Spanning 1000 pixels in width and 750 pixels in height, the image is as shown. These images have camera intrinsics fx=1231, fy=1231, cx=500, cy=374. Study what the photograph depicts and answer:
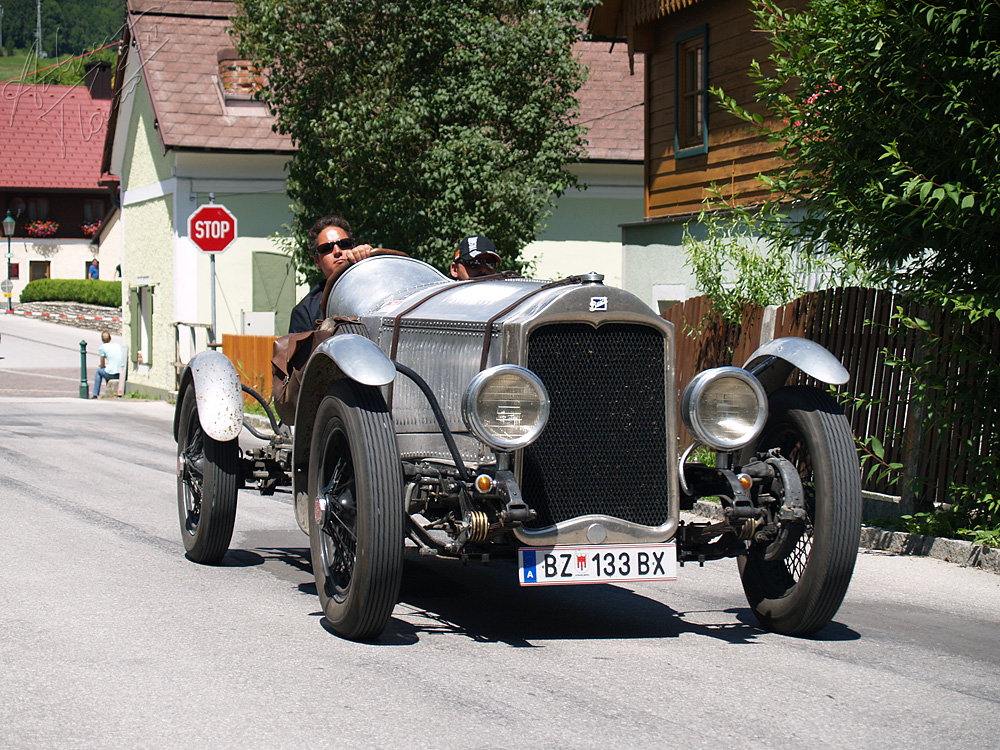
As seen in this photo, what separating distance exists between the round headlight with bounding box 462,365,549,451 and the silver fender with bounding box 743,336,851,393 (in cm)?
117

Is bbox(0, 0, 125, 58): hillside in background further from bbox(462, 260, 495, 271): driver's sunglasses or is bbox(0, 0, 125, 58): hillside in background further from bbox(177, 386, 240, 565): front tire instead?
bbox(462, 260, 495, 271): driver's sunglasses

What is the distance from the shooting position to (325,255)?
747cm

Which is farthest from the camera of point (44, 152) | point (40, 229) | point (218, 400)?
point (40, 229)

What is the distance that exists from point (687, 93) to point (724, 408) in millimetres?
11685

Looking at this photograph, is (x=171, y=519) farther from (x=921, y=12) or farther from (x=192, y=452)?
(x=921, y=12)

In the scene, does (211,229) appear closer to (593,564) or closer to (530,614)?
(530,614)

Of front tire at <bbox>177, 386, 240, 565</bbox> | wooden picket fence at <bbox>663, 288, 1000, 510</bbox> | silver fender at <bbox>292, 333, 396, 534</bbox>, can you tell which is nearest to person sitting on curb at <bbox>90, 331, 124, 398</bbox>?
wooden picket fence at <bbox>663, 288, 1000, 510</bbox>

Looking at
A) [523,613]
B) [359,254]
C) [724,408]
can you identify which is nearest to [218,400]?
[359,254]

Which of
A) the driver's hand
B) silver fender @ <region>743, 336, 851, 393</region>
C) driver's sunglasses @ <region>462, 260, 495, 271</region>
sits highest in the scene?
the driver's hand

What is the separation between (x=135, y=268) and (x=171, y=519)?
819 inches

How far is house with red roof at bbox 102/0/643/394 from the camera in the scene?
24.3m

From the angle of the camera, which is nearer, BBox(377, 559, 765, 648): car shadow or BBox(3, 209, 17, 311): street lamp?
BBox(377, 559, 765, 648): car shadow

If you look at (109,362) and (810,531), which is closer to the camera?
(810,531)

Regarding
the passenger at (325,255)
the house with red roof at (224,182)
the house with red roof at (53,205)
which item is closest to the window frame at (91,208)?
the house with red roof at (53,205)
